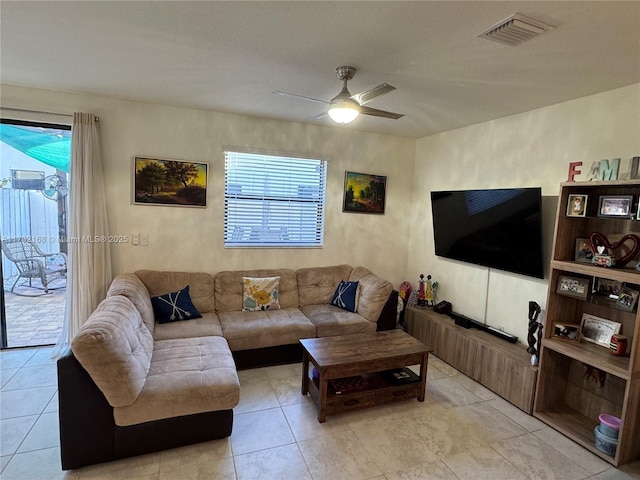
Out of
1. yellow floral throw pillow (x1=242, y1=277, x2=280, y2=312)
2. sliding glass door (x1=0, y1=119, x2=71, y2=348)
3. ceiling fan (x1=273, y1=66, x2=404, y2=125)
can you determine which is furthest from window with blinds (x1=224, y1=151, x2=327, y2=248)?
ceiling fan (x1=273, y1=66, x2=404, y2=125)

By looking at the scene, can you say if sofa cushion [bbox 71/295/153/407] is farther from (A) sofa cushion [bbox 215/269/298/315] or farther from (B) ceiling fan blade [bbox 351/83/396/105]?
(B) ceiling fan blade [bbox 351/83/396/105]

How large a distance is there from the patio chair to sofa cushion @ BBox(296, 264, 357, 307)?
2.53 metres

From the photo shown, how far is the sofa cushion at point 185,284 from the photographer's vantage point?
3502 mm

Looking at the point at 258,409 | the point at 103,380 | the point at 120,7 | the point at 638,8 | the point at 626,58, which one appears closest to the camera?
the point at 638,8

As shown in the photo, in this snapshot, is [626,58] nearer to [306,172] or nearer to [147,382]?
[306,172]

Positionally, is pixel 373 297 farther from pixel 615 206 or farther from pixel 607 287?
pixel 615 206

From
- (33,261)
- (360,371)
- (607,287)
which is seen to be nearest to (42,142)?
(33,261)

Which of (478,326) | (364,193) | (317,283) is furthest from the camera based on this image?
(364,193)

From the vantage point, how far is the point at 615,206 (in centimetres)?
233

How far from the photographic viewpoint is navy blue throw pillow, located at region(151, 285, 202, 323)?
329cm

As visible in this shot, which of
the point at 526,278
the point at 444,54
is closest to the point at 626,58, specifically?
the point at 444,54

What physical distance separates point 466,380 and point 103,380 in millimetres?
3036

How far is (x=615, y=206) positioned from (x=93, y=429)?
3.66 m

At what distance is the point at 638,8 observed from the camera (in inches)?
62.2
